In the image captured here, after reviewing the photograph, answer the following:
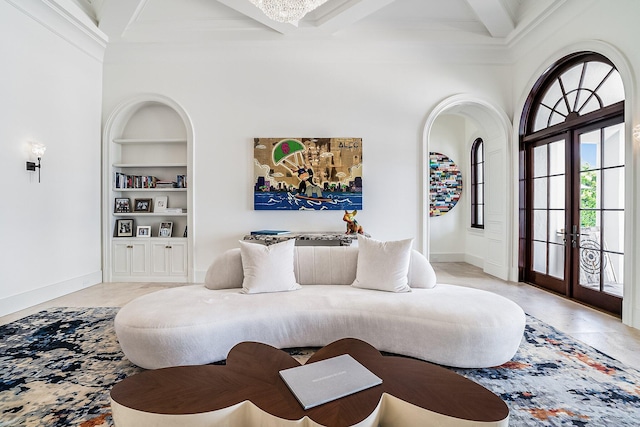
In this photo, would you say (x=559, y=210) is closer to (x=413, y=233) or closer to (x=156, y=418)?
(x=413, y=233)

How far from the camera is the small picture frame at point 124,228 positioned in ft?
16.8

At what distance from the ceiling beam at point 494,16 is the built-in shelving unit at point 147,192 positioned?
4.35 meters

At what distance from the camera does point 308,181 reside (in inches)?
197

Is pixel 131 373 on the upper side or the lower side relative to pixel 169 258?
lower

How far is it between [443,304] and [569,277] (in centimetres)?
268

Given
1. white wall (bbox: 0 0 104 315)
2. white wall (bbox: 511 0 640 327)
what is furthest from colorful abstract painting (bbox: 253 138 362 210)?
white wall (bbox: 511 0 640 327)

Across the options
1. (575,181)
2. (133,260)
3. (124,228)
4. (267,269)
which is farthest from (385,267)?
(124,228)

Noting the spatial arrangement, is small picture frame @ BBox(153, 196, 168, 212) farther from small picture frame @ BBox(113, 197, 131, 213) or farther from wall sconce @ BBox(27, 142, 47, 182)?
wall sconce @ BBox(27, 142, 47, 182)

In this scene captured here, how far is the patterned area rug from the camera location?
175cm

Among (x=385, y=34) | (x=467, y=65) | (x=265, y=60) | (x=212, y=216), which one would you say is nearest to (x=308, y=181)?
(x=212, y=216)

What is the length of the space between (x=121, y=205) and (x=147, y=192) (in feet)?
1.38

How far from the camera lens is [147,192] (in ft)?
17.2

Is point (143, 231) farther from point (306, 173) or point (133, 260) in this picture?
point (306, 173)

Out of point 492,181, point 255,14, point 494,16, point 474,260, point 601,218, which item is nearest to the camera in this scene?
point 601,218
